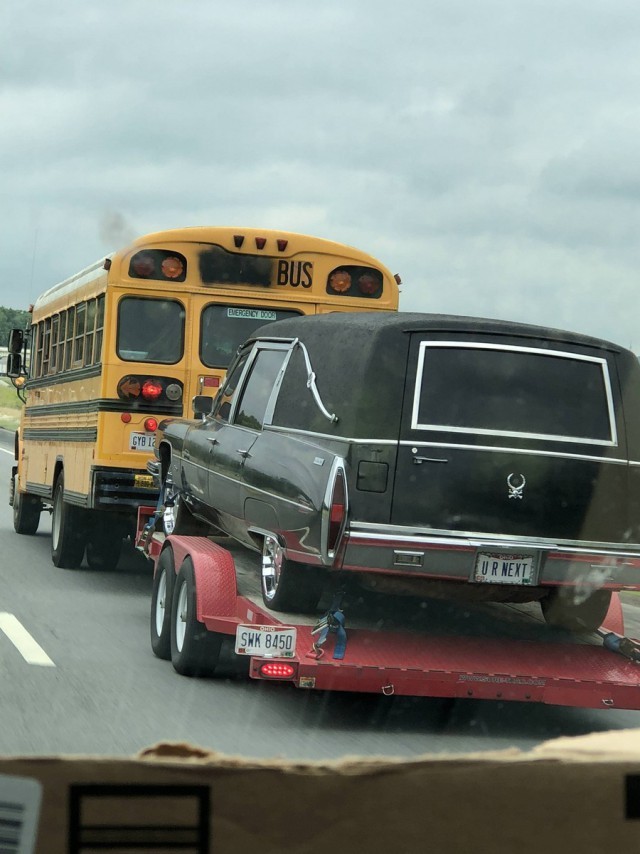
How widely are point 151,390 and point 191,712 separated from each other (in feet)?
17.9

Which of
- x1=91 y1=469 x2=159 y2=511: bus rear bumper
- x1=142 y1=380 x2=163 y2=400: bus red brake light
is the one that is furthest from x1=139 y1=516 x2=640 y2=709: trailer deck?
x1=142 y1=380 x2=163 y2=400: bus red brake light

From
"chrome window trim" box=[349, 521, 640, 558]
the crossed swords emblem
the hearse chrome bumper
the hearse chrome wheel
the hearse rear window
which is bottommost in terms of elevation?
the hearse chrome wheel

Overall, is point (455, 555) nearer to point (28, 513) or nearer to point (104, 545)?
point (104, 545)

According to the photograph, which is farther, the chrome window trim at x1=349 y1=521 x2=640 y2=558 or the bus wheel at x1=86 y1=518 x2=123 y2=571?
the bus wheel at x1=86 y1=518 x2=123 y2=571

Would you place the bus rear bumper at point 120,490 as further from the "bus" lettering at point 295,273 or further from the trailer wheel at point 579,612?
the trailer wheel at point 579,612

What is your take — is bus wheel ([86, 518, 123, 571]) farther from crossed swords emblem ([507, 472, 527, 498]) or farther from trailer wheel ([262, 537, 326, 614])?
crossed swords emblem ([507, 472, 527, 498])

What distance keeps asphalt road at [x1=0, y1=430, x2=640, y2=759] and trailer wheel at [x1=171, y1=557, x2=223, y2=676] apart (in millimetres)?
94

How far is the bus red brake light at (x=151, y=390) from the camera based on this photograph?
11.9 metres

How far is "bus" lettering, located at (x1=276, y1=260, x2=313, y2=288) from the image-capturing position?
11.9 metres

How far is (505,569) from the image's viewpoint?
656cm

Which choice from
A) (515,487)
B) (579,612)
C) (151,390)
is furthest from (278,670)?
→ (151,390)

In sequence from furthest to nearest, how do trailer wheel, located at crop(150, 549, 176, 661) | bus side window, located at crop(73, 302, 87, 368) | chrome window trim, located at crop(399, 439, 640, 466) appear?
bus side window, located at crop(73, 302, 87, 368)
trailer wheel, located at crop(150, 549, 176, 661)
chrome window trim, located at crop(399, 439, 640, 466)

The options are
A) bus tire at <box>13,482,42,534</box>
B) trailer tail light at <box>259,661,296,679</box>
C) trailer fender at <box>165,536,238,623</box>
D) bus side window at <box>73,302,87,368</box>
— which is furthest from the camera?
bus tire at <box>13,482,42,534</box>

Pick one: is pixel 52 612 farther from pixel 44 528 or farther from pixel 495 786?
pixel 495 786
